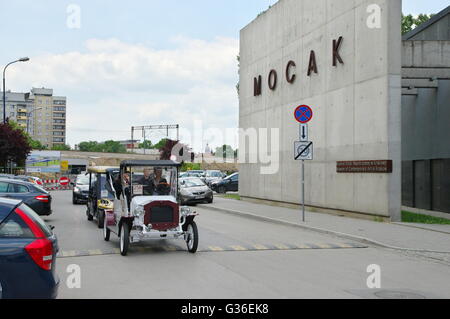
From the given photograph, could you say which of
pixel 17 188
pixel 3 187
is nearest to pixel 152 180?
pixel 17 188

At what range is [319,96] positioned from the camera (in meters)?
20.8

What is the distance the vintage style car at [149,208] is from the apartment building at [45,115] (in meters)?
171

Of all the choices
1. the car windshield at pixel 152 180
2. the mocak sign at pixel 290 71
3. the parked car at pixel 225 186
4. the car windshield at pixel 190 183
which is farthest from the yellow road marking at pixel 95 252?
the parked car at pixel 225 186

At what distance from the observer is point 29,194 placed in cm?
1677

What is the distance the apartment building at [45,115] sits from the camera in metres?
175

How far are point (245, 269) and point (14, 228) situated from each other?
4.49 meters

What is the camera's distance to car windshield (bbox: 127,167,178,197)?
463 inches

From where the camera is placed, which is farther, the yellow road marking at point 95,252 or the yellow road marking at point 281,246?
the yellow road marking at point 281,246

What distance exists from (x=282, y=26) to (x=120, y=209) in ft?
50.7

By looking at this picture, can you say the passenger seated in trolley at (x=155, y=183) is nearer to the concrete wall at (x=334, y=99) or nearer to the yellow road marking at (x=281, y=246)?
the yellow road marking at (x=281, y=246)

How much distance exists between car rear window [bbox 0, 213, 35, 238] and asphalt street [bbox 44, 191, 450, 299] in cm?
173

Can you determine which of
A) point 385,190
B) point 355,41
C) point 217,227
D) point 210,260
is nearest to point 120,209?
point 210,260

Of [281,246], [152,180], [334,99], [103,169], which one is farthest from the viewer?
[334,99]

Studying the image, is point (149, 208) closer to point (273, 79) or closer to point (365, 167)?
point (365, 167)
